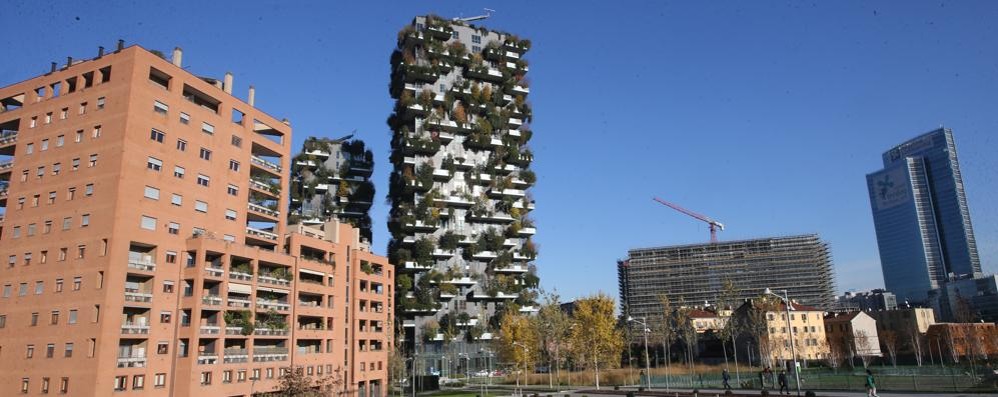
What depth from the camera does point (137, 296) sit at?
5019 cm

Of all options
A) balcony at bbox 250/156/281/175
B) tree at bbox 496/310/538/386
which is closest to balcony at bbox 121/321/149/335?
balcony at bbox 250/156/281/175

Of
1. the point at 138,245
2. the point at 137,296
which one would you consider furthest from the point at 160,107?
the point at 137,296

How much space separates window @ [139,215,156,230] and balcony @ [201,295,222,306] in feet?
22.2

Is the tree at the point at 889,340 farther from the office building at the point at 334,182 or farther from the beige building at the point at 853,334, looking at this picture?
the office building at the point at 334,182

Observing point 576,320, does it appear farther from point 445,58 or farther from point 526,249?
point 445,58

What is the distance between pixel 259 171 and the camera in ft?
224

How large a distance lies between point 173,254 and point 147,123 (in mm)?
10647

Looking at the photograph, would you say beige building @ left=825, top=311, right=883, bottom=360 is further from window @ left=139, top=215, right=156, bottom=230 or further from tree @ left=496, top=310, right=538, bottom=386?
window @ left=139, top=215, right=156, bottom=230

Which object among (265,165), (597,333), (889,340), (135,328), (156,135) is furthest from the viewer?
(889,340)

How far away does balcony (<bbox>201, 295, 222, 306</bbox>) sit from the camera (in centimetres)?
5399

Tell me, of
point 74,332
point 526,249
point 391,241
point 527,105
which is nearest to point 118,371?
point 74,332

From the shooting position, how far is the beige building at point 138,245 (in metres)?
48.9

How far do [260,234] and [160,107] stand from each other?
50.0ft

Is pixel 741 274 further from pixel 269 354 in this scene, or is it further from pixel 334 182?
pixel 269 354
